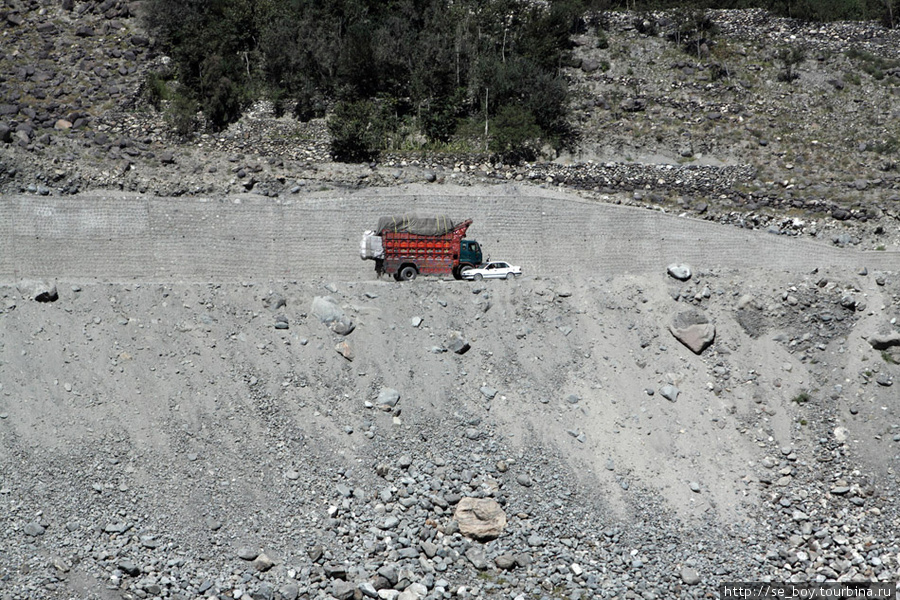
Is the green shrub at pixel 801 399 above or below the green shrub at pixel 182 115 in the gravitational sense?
below

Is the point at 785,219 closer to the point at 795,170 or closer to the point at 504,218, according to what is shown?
the point at 795,170

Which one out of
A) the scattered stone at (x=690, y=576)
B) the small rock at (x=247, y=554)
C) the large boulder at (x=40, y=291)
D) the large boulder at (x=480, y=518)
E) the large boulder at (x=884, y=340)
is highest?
the large boulder at (x=40, y=291)

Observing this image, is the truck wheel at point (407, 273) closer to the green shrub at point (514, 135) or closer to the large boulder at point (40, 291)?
the green shrub at point (514, 135)

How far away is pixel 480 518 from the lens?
59.2 ft

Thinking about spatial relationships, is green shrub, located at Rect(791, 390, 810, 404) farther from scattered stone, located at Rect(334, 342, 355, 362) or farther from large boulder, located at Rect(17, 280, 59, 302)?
large boulder, located at Rect(17, 280, 59, 302)

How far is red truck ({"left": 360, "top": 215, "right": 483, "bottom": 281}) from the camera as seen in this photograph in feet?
73.7

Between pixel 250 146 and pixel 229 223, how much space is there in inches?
173

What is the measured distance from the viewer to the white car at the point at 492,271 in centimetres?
2278

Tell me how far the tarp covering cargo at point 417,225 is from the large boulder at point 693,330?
20.0ft

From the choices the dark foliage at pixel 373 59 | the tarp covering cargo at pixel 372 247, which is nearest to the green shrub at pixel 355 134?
the dark foliage at pixel 373 59

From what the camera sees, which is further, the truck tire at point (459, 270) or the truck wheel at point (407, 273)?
the truck tire at point (459, 270)

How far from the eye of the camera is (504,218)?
24859 millimetres

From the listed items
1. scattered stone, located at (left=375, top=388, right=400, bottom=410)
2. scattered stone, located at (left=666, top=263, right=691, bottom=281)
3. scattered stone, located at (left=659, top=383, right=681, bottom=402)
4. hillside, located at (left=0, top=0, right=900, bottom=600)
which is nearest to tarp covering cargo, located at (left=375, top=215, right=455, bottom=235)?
hillside, located at (left=0, top=0, right=900, bottom=600)

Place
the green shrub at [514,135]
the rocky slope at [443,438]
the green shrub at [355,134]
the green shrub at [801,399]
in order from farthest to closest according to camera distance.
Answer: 1. the green shrub at [514,135]
2. the green shrub at [355,134]
3. the green shrub at [801,399]
4. the rocky slope at [443,438]
